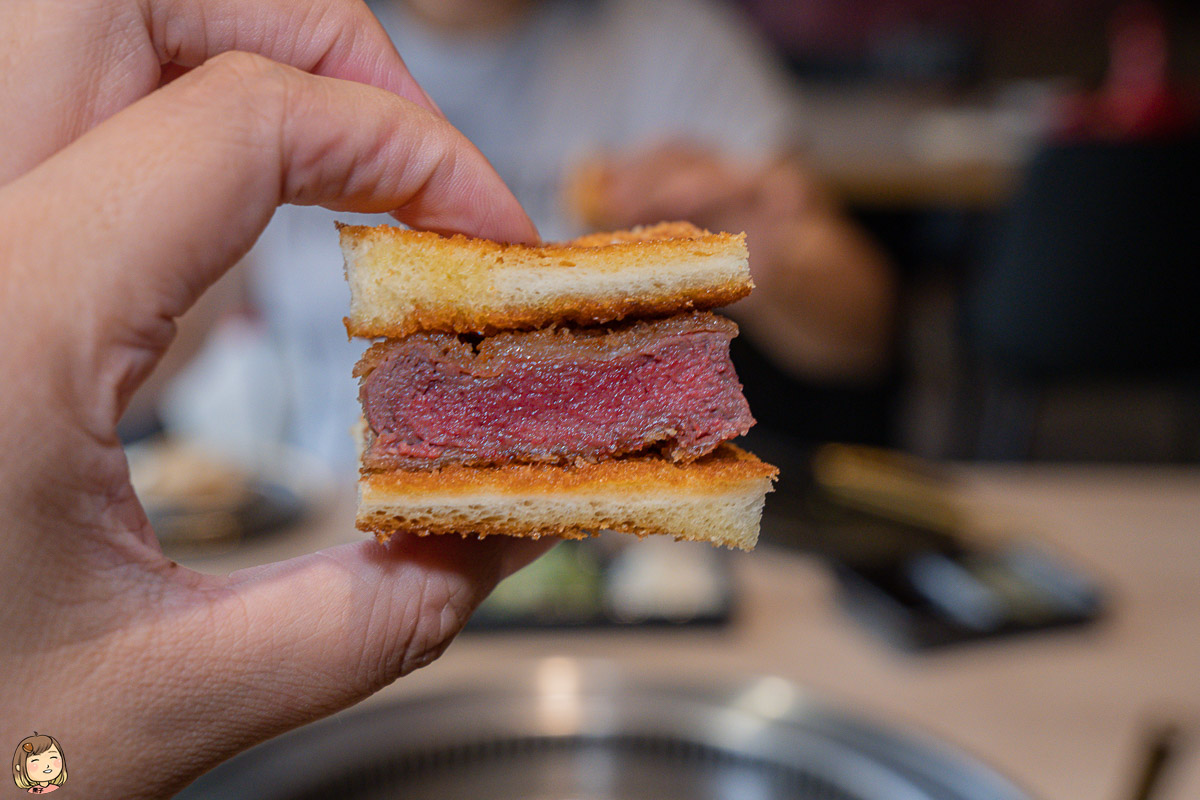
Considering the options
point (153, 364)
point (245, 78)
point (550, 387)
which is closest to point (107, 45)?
point (245, 78)

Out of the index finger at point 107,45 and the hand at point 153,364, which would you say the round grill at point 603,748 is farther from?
the index finger at point 107,45

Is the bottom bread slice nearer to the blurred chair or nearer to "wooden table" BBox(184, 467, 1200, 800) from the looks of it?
"wooden table" BBox(184, 467, 1200, 800)

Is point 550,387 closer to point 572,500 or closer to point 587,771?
point 572,500

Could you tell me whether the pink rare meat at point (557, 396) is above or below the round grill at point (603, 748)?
above

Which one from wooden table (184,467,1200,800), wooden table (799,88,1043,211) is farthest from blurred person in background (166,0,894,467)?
wooden table (799,88,1043,211)

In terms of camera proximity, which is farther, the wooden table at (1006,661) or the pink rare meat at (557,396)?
the wooden table at (1006,661)

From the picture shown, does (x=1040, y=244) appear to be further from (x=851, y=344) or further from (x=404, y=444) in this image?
(x=404, y=444)

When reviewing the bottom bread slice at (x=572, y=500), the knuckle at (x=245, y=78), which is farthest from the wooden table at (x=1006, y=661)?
the knuckle at (x=245, y=78)
